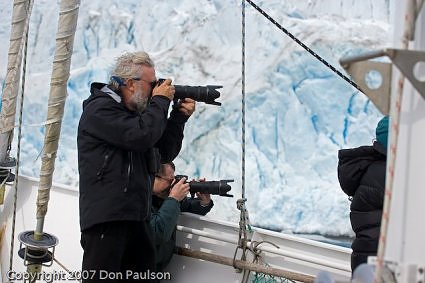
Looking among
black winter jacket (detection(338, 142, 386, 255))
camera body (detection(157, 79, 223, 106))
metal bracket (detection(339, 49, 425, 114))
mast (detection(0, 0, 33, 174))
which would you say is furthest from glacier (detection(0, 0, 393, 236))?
metal bracket (detection(339, 49, 425, 114))

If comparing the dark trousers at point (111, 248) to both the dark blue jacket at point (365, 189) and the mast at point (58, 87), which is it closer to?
the mast at point (58, 87)

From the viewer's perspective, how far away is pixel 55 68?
6.56ft

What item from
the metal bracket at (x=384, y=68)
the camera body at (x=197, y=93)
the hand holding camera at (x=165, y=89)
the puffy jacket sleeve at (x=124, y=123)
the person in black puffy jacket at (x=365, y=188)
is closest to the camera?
the metal bracket at (x=384, y=68)

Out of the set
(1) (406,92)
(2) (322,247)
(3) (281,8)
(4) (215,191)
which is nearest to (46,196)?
(4) (215,191)

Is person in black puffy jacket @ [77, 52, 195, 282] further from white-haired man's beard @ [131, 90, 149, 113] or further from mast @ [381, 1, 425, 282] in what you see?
mast @ [381, 1, 425, 282]

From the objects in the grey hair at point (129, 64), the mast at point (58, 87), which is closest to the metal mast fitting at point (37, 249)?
the mast at point (58, 87)

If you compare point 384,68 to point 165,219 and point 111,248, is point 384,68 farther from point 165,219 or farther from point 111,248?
point 165,219

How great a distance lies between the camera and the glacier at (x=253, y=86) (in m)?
7.21

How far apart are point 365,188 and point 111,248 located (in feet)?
2.21

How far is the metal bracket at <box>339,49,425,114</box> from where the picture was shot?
80 centimetres

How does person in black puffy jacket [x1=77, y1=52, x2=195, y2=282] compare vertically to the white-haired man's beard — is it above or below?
below

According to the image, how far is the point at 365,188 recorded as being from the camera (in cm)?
153

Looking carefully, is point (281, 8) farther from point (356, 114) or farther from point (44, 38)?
point (44, 38)

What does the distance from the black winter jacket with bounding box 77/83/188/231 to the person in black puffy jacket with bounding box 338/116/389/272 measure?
0.49 meters
